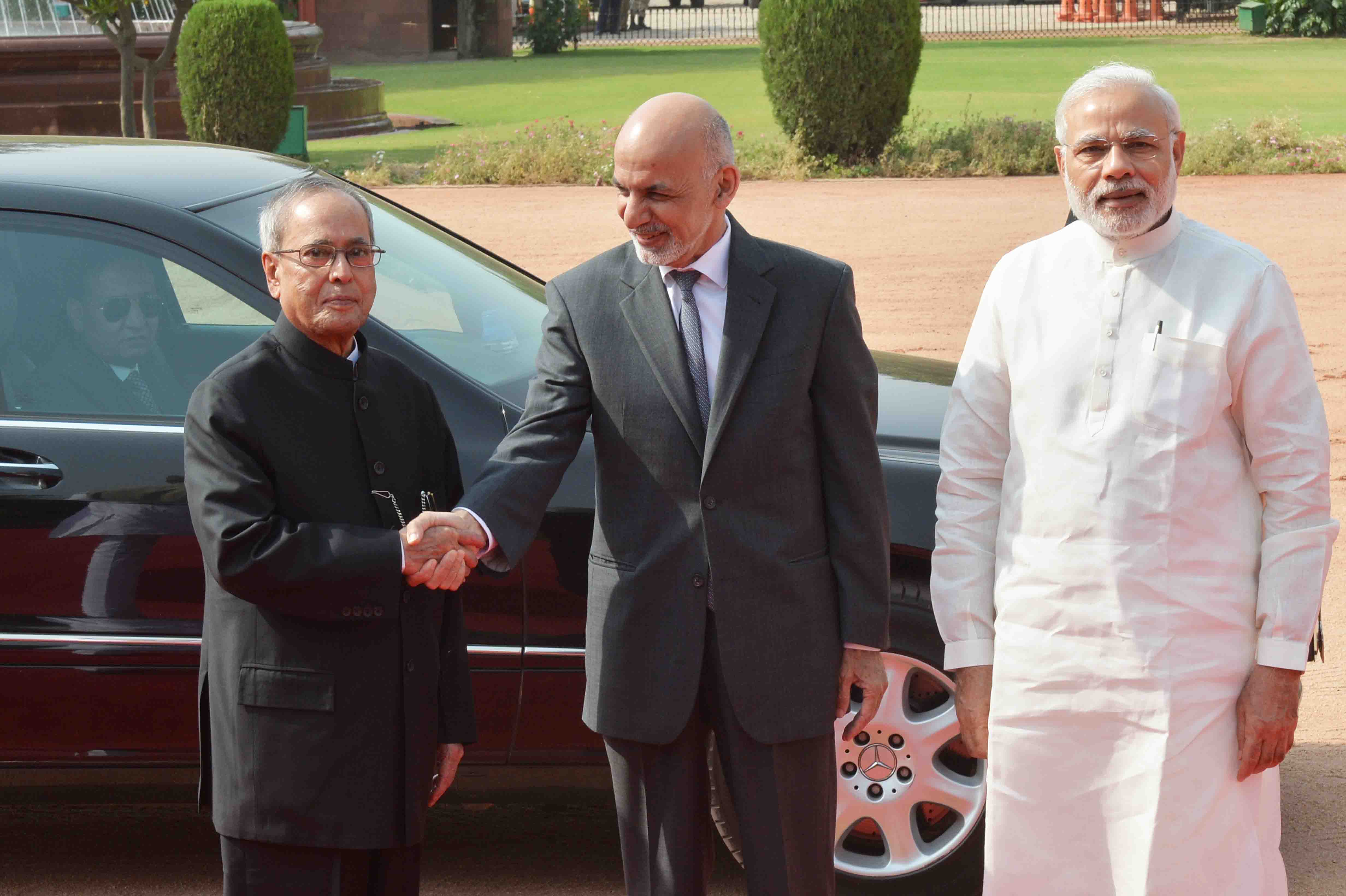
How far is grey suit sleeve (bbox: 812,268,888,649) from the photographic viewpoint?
9.12 feet

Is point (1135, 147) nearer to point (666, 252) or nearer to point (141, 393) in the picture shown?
point (666, 252)

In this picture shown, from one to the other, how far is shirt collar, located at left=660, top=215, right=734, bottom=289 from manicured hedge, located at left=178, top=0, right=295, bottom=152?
20372 mm

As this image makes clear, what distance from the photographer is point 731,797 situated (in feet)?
9.42

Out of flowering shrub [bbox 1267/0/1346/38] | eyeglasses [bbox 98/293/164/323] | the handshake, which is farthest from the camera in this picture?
flowering shrub [bbox 1267/0/1346/38]

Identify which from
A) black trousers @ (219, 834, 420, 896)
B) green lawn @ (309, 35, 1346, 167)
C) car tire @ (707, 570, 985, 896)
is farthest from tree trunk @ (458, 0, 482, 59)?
black trousers @ (219, 834, 420, 896)

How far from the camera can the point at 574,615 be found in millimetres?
3631

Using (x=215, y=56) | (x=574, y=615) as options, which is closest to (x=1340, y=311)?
(x=574, y=615)

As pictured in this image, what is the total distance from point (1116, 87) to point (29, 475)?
2491mm

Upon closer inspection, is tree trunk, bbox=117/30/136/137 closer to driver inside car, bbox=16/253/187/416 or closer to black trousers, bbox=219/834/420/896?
driver inside car, bbox=16/253/187/416

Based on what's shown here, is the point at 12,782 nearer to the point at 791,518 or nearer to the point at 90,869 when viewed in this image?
the point at 90,869

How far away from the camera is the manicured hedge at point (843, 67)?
67.4ft

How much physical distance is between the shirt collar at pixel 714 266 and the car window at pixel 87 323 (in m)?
1.38

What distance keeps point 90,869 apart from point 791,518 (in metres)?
2.41

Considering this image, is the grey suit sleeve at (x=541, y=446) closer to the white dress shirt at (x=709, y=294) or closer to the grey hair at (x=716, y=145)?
the white dress shirt at (x=709, y=294)
